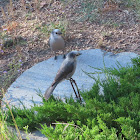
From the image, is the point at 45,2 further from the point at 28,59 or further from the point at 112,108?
the point at 112,108

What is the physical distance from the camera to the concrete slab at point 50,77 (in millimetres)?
3662

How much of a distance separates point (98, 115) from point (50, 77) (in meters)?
1.52

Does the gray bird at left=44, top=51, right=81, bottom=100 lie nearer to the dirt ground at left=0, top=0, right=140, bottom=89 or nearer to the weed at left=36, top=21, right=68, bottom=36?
the dirt ground at left=0, top=0, right=140, bottom=89

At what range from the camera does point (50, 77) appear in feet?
13.2

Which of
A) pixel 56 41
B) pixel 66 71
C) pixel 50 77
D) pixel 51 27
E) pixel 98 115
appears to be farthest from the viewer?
pixel 51 27

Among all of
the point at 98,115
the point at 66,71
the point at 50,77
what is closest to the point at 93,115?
the point at 98,115

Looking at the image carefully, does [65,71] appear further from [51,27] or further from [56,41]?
[51,27]

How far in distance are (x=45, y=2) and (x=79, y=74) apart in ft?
10.3

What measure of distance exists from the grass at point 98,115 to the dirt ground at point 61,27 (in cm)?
136

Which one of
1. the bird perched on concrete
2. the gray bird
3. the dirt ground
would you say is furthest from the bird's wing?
the dirt ground

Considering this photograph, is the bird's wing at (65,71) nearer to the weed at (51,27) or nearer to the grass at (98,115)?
the grass at (98,115)

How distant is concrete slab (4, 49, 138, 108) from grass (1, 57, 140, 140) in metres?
0.43

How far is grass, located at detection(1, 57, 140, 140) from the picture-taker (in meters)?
2.41

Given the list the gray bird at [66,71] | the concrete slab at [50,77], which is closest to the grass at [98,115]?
the gray bird at [66,71]
